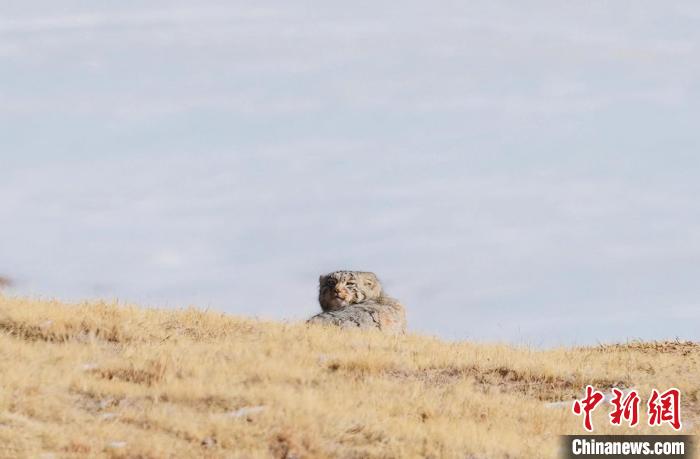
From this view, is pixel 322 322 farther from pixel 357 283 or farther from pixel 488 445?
pixel 488 445

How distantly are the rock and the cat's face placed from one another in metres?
→ 0.92

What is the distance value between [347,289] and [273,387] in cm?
1150

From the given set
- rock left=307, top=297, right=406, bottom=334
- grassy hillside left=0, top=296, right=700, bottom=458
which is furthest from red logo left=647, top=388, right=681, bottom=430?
rock left=307, top=297, right=406, bottom=334

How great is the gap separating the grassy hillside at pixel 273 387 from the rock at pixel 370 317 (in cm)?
171

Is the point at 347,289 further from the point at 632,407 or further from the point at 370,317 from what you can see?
the point at 632,407

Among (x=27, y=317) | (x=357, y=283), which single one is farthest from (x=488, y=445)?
(x=357, y=283)

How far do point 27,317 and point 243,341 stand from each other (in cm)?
397

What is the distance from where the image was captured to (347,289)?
27.9m

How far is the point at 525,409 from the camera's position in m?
17.6

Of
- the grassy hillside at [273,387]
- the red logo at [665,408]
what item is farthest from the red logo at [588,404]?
the red logo at [665,408]

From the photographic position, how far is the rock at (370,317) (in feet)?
81.8

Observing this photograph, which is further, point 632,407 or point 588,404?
point 588,404

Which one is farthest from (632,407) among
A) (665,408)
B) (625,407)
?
(665,408)

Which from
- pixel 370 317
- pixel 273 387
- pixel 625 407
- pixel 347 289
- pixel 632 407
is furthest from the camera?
pixel 347 289
